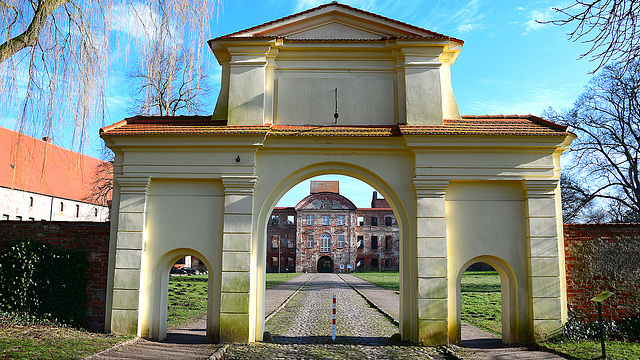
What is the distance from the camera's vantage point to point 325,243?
64.9 metres

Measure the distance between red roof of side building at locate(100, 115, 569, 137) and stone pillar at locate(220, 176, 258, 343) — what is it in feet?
3.98

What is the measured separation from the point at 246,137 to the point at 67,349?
211 inches

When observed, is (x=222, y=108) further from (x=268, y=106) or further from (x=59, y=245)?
(x=59, y=245)

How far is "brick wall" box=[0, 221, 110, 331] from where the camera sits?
36.0ft

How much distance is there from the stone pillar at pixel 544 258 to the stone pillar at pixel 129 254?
8.57m

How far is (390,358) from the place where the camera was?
8945 mm

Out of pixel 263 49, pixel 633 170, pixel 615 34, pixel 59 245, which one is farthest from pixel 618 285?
pixel 633 170

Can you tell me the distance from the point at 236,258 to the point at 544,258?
670 centimetres

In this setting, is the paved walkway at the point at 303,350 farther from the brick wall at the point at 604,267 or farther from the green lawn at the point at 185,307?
the green lawn at the point at 185,307

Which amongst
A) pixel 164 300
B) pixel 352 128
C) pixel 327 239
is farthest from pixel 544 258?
pixel 327 239

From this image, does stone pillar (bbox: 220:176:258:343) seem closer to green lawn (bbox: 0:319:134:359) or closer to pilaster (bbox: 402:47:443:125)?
green lawn (bbox: 0:319:134:359)

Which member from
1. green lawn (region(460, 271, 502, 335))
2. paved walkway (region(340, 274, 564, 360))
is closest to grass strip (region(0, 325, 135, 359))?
paved walkway (region(340, 274, 564, 360))

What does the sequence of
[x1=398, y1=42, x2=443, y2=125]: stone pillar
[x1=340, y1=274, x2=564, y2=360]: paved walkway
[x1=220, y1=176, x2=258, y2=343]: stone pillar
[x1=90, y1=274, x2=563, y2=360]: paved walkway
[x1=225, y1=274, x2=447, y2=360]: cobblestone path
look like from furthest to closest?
[x1=398, y1=42, x2=443, y2=125]: stone pillar
[x1=220, y1=176, x2=258, y2=343]: stone pillar
[x1=225, y1=274, x2=447, y2=360]: cobblestone path
[x1=340, y1=274, x2=564, y2=360]: paved walkway
[x1=90, y1=274, x2=563, y2=360]: paved walkway

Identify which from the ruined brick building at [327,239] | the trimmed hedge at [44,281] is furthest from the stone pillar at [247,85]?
the ruined brick building at [327,239]
